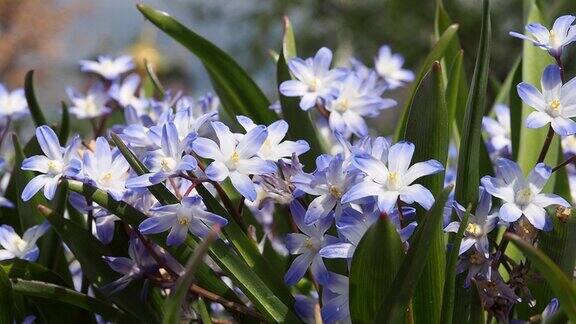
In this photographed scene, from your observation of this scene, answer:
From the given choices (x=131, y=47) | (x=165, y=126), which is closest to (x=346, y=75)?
(x=165, y=126)

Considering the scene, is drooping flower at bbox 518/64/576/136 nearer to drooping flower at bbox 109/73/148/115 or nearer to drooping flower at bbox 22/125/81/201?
drooping flower at bbox 22/125/81/201

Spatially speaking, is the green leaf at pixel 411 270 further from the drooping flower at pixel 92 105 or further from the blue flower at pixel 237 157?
the drooping flower at pixel 92 105

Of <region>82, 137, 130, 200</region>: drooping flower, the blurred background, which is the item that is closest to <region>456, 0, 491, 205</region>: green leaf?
<region>82, 137, 130, 200</region>: drooping flower

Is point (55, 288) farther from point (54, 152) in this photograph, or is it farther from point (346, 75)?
point (346, 75)

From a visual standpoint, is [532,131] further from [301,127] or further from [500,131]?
[301,127]

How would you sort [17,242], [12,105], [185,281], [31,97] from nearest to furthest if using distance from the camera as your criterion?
[185,281]
[17,242]
[31,97]
[12,105]

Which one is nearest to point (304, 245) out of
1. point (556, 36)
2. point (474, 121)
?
point (474, 121)

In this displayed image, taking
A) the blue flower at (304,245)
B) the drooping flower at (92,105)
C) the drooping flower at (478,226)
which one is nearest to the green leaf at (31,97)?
the drooping flower at (92,105)

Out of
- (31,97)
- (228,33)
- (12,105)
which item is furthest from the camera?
(228,33)
